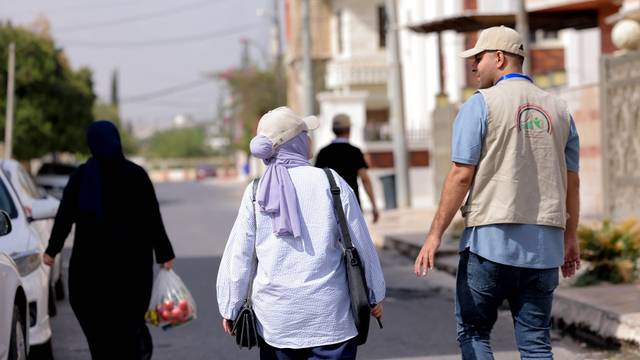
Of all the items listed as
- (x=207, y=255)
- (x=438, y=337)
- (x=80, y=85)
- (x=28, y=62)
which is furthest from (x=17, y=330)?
(x=80, y=85)

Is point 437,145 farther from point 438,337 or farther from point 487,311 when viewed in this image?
point 487,311

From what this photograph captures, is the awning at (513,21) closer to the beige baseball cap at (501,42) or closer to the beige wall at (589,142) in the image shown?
the beige wall at (589,142)

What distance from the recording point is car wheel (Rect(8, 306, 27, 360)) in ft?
23.0

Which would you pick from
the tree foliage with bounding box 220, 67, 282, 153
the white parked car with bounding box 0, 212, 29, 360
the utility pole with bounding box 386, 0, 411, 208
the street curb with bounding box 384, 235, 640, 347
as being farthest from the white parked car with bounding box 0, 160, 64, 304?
the tree foliage with bounding box 220, 67, 282, 153

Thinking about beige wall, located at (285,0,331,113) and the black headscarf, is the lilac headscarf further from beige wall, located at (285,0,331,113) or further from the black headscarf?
beige wall, located at (285,0,331,113)

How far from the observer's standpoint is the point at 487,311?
5578mm

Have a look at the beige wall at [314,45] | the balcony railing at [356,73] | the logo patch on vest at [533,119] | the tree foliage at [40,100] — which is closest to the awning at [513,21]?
the logo patch on vest at [533,119]

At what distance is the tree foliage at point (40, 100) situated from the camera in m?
50.4

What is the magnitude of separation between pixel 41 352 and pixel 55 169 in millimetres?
30512

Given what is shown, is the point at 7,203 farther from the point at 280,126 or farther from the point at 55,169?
the point at 55,169

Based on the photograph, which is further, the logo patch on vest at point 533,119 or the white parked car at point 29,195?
the white parked car at point 29,195

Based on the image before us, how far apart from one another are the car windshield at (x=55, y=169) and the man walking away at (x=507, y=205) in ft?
109

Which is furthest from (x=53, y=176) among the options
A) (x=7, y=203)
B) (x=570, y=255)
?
(x=570, y=255)

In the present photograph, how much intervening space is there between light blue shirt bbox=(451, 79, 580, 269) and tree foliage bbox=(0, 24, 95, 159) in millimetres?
45824
